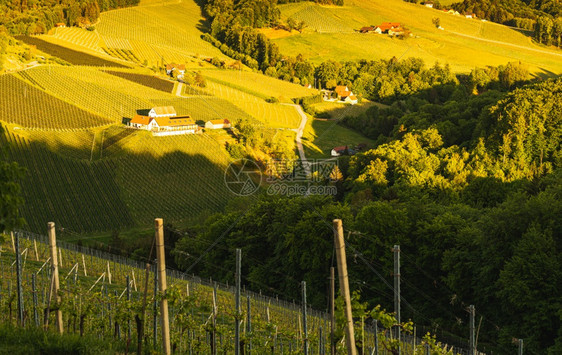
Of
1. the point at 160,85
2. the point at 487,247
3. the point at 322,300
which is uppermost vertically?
the point at 487,247

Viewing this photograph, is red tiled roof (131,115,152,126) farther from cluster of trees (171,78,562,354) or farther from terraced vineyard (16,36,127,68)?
cluster of trees (171,78,562,354)

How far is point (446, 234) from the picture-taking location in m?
37.4

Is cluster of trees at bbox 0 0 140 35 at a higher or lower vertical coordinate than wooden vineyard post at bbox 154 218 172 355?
lower

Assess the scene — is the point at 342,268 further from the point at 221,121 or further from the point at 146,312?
the point at 221,121

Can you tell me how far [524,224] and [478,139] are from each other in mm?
31489

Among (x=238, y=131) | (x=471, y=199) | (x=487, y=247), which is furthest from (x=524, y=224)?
(x=238, y=131)

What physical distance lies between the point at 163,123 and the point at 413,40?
212 ft

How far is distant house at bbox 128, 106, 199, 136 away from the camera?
78.6 meters

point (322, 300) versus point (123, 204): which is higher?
point (322, 300)

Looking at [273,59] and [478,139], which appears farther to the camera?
[273,59]

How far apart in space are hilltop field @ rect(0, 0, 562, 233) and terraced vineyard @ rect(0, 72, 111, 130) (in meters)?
0.19

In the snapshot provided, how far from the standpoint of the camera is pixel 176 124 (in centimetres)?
8081

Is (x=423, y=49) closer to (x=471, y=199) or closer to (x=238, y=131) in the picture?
(x=238, y=131)

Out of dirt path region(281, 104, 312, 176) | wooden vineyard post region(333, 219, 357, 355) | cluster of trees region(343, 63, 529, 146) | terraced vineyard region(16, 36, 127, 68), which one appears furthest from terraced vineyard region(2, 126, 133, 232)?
wooden vineyard post region(333, 219, 357, 355)
